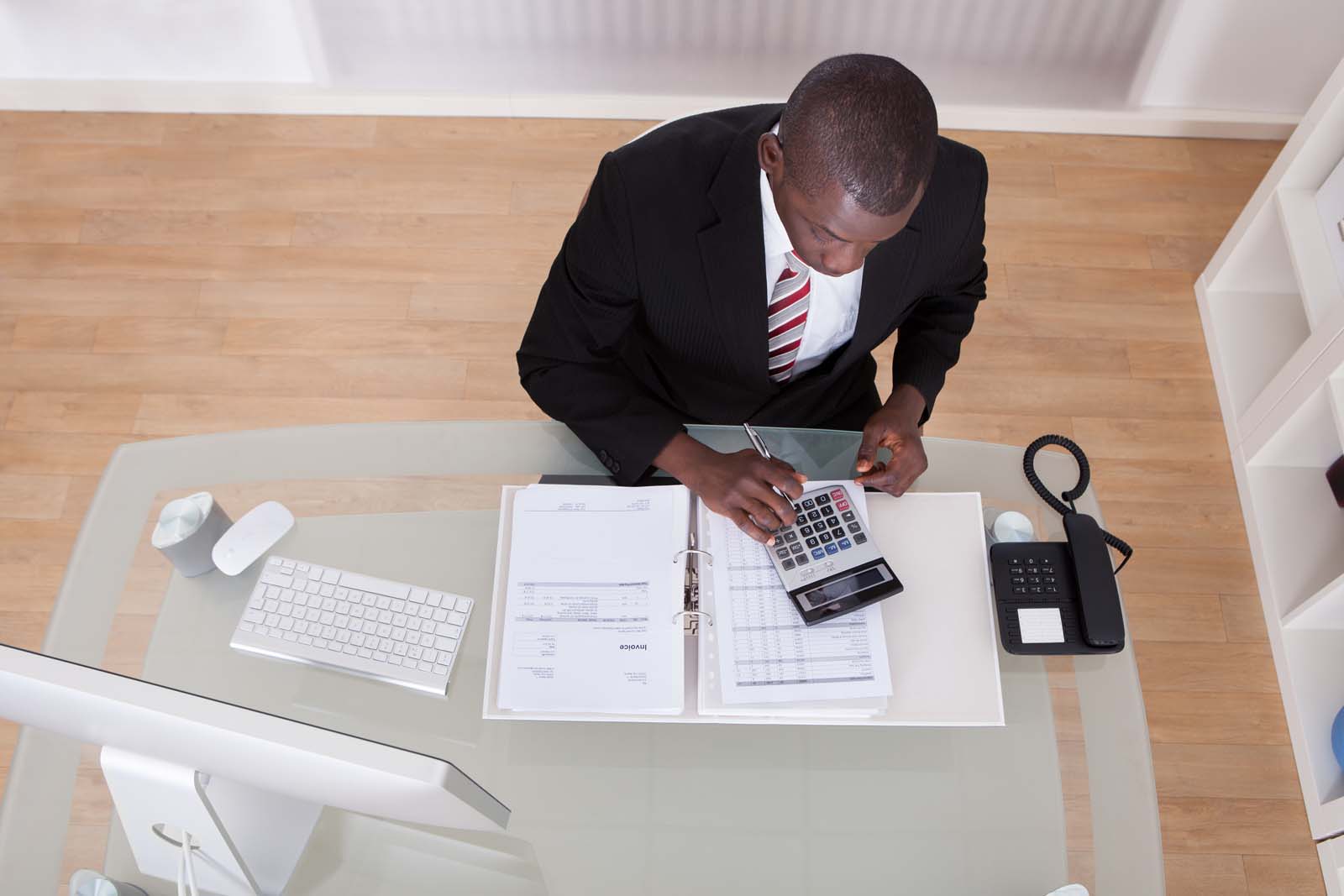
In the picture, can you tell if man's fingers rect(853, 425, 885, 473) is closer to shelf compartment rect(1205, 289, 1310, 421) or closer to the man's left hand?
the man's left hand

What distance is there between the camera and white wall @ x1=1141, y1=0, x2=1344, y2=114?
2643 mm

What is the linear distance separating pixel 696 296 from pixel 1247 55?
7.19 feet

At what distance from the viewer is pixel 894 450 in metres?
1.46

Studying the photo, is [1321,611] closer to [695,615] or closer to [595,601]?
[695,615]

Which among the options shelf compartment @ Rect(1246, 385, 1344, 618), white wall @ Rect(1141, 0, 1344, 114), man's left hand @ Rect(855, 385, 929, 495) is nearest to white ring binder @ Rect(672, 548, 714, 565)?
man's left hand @ Rect(855, 385, 929, 495)

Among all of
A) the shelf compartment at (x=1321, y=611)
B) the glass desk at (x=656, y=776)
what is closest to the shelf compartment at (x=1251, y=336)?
the shelf compartment at (x=1321, y=611)

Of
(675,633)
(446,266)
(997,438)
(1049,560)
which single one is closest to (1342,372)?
(997,438)

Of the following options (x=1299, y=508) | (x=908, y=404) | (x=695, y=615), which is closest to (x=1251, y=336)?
(x=1299, y=508)

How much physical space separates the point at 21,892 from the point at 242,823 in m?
0.32

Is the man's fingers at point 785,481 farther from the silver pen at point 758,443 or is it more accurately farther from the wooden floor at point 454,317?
the wooden floor at point 454,317

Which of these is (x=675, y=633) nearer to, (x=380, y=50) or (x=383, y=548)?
(x=383, y=548)

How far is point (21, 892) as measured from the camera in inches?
48.7

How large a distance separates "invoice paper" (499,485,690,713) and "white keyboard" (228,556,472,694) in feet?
0.40

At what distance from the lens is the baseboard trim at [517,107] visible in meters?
2.87
